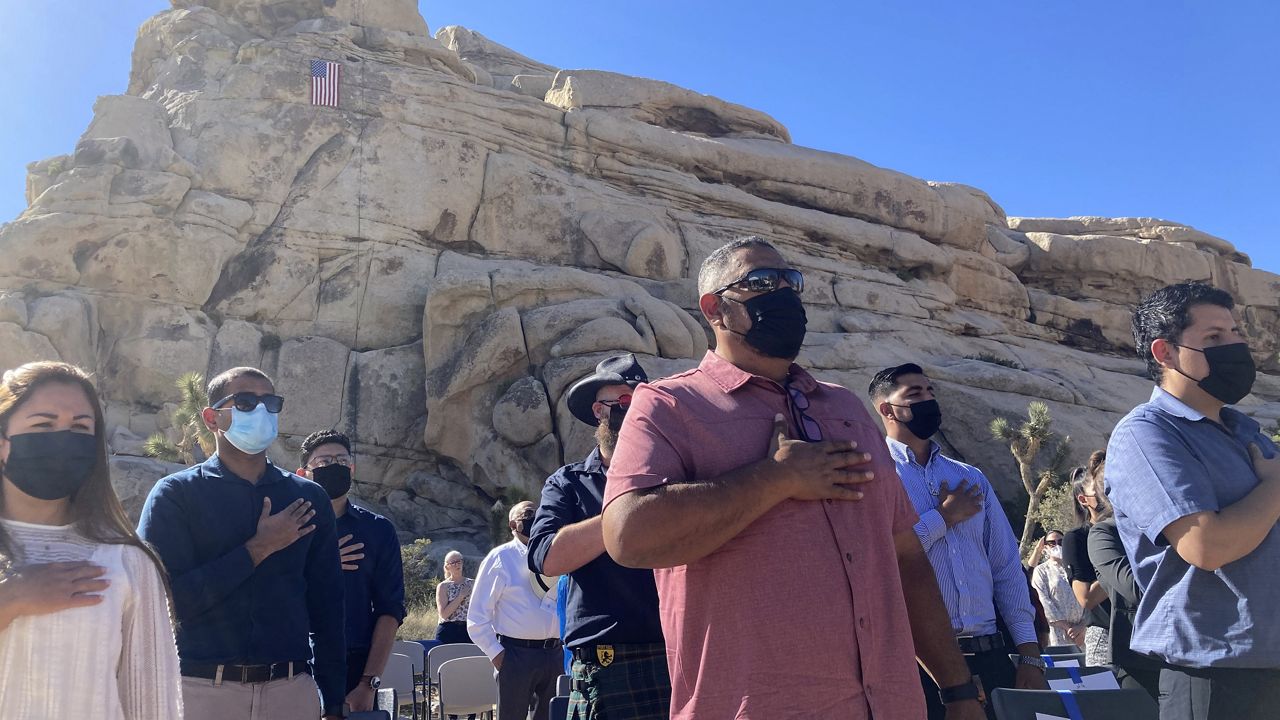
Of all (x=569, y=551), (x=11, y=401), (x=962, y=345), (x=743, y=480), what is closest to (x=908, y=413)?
(x=569, y=551)

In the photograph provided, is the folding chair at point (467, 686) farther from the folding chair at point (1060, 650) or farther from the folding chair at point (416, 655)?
the folding chair at point (1060, 650)

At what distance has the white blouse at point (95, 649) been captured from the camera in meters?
2.78

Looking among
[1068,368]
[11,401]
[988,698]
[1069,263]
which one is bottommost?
[988,698]

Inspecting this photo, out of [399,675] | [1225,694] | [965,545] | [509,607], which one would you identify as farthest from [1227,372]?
[399,675]

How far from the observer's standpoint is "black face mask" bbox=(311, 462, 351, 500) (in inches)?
237

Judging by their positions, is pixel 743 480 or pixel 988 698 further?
pixel 988 698

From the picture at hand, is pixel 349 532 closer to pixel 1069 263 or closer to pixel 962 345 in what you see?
pixel 962 345

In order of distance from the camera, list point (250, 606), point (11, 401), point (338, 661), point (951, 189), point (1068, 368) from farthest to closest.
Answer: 1. point (951, 189)
2. point (1068, 368)
3. point (338, 661)
4. point (250, 606)
5. point (11, 401)

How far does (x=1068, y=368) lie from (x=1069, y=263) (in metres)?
7.94

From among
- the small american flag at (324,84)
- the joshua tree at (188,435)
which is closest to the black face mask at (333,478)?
the joshua tree at (188,435)

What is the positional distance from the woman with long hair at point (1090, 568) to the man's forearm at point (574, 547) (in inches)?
116

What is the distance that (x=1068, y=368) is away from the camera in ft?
113

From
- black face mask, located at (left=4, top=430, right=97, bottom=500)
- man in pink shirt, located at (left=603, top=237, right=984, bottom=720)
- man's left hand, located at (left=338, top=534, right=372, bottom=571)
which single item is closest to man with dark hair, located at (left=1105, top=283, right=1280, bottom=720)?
man in pink shirt, located at (left=603, top=237, right=984, bottom=720)

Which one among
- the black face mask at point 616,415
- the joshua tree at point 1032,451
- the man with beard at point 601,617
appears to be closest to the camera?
the man with beard at point 601,617
